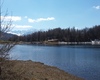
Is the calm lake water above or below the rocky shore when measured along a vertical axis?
below

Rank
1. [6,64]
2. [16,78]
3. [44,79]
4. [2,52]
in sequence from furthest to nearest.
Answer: [44,79]
[16,78]
[6,64]
[2,52]

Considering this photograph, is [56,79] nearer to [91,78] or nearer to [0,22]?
[91,78]

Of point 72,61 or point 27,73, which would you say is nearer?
point 27,73

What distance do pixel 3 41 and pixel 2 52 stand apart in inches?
16.8

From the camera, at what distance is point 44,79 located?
1766 centimetres

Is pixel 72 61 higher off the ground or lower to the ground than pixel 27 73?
lower

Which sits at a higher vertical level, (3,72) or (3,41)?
(3,41)

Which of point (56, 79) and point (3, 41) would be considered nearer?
point (3, 41)

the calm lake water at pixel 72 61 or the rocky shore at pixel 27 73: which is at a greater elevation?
the rocky shore at pixel 27 73

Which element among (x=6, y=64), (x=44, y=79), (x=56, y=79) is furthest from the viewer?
(x=56, y=79)

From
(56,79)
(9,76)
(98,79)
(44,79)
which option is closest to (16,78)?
(9,76)

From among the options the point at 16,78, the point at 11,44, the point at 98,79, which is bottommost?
the point at 98,79

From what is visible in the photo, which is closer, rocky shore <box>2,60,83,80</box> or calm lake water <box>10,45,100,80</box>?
rocky shore <box>2,60,83,80</box>

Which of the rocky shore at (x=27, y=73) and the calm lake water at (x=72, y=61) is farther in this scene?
the calm lake water at (x=72, y=61)
